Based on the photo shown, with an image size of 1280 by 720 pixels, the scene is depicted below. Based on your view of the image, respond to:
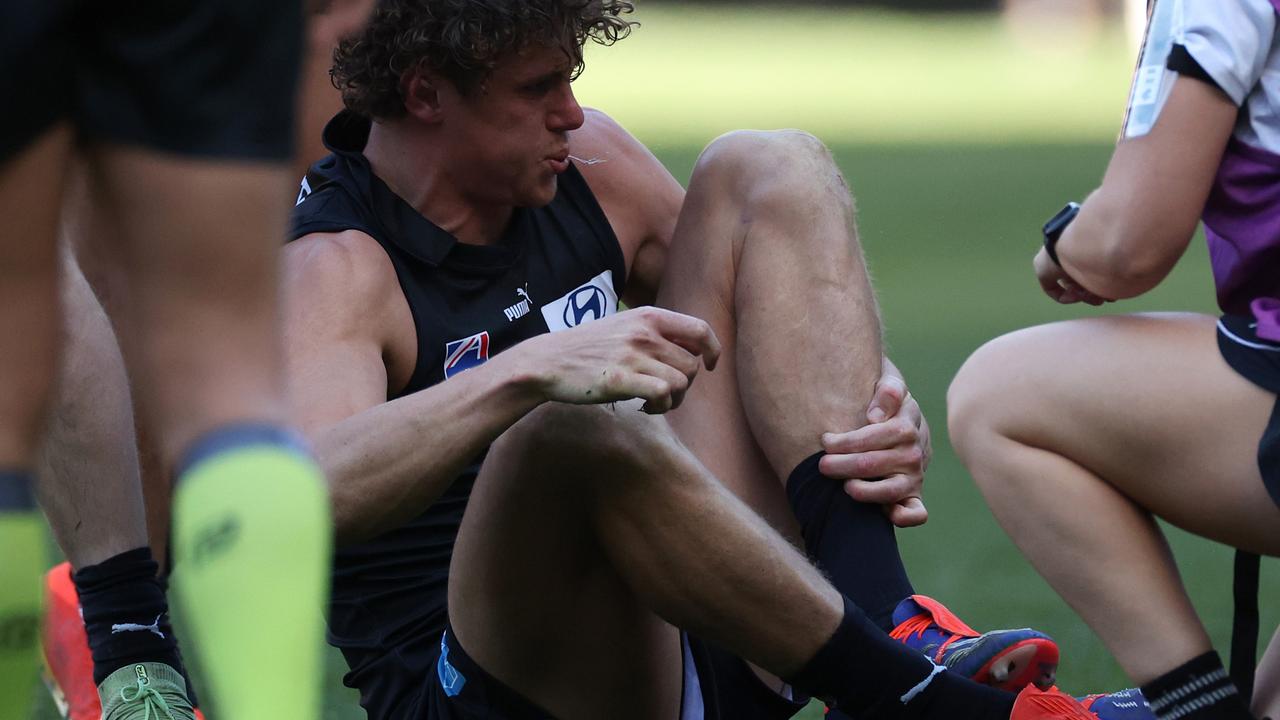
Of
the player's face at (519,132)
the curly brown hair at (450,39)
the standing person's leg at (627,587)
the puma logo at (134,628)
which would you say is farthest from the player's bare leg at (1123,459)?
the puma logo at (134,628)

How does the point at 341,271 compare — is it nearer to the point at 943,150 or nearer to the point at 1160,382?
the point at 1160,382

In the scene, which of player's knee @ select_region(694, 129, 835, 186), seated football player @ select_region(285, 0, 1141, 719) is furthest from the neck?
player's knee @ select_region(694, 129, 835, 186)

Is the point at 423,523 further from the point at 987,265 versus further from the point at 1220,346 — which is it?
the point at 987,265

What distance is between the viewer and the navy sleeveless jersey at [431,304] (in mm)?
2486

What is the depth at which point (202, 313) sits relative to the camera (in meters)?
1.51

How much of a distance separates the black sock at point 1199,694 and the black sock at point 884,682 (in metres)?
0.22

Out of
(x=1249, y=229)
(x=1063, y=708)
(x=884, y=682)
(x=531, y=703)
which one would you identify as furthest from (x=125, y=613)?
(x=1249, y=229)

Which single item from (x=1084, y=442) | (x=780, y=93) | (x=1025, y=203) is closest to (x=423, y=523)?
(x=1084, y=442)

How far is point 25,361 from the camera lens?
153 centimetres

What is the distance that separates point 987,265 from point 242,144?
6.94 m

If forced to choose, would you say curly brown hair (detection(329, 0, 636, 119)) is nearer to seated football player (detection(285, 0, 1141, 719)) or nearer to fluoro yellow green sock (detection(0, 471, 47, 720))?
seated football player (detection(285, 0, 1141, 719))

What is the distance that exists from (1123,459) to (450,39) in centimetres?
123

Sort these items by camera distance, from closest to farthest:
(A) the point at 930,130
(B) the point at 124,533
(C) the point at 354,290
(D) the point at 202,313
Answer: (D) the point at 202,313 → (C) the point at 354,290 → (B) the point at 124,533 → (A) the point at 930,130

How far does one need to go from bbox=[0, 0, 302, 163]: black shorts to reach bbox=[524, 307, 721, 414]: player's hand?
61 centimetres
